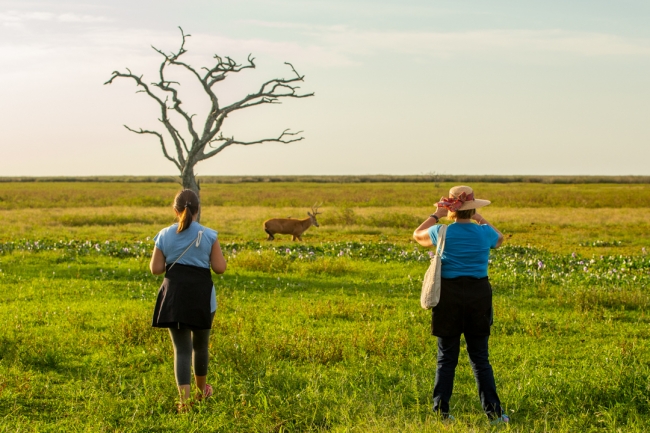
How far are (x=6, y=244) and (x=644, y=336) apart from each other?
17.0 metres

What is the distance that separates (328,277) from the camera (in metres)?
14.4

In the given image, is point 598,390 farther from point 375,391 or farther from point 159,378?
point 159,378

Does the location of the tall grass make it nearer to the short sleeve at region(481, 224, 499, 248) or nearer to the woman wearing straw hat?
the woman wearing straw hat

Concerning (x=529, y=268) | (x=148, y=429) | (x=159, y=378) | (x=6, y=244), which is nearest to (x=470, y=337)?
(x=148, y=429)

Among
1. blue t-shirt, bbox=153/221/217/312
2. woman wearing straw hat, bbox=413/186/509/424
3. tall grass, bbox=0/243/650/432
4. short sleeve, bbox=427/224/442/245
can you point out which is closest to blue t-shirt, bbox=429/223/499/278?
woman wearing straw hat, bbox=413/186/509/424

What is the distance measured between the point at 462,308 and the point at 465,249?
504mm

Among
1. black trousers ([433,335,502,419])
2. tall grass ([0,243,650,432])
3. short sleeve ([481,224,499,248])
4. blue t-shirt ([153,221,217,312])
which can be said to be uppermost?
short sleeve ([481,224,499,248])

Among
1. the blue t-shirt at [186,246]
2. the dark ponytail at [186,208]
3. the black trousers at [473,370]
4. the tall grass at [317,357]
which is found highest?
the dark ponytail at [186,208]

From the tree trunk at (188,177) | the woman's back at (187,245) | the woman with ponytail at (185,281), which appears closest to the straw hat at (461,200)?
the woman with ponytail at (185,281)

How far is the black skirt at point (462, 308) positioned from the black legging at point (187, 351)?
2.09m

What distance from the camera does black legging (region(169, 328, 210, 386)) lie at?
589 centimetres

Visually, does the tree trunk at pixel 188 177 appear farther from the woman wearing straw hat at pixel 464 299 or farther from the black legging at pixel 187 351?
the woman wearing straw hat at pixel 464 299

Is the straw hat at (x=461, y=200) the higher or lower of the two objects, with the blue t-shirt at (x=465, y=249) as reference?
higher

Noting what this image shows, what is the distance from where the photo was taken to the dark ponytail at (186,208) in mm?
5797
